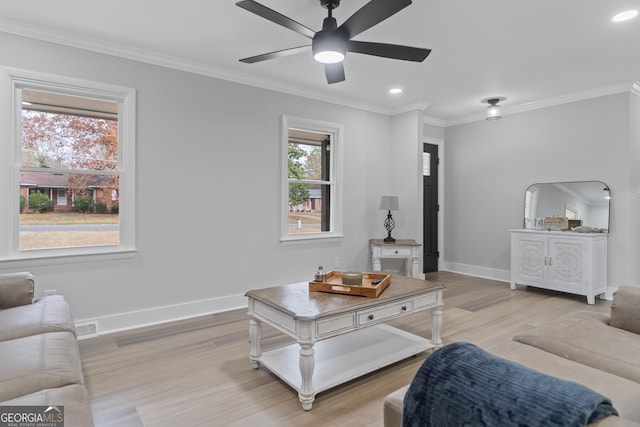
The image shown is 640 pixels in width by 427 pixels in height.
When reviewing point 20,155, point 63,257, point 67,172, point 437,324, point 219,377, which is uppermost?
point 20,155

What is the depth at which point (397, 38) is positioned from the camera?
319cm

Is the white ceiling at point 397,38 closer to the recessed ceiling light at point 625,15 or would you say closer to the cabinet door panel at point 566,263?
the recessed ceiling light at point 625,15

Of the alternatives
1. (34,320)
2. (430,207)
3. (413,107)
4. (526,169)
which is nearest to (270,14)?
(34,320)

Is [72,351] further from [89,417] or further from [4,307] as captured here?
[4,307]

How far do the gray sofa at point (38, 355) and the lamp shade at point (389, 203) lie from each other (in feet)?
12.3

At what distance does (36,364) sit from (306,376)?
1.32 metres

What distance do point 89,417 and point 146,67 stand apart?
318 centimetres

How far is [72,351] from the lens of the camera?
1828mm

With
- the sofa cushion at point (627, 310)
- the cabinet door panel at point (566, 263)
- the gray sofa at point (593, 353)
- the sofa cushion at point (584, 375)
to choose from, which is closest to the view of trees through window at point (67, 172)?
the gray sofa at point (593, 353)

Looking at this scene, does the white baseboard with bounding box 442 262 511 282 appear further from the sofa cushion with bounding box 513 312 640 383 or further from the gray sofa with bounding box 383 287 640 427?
the sofa cushion with bounding box 513 312 640 383

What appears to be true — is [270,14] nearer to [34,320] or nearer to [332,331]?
[332,331]

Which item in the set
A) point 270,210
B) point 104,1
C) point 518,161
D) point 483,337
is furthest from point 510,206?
point 104,1

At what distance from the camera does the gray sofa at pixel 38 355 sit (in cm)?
136

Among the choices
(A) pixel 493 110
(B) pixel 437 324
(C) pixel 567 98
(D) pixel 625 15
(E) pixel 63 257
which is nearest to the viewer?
(D) pixel 625 15
